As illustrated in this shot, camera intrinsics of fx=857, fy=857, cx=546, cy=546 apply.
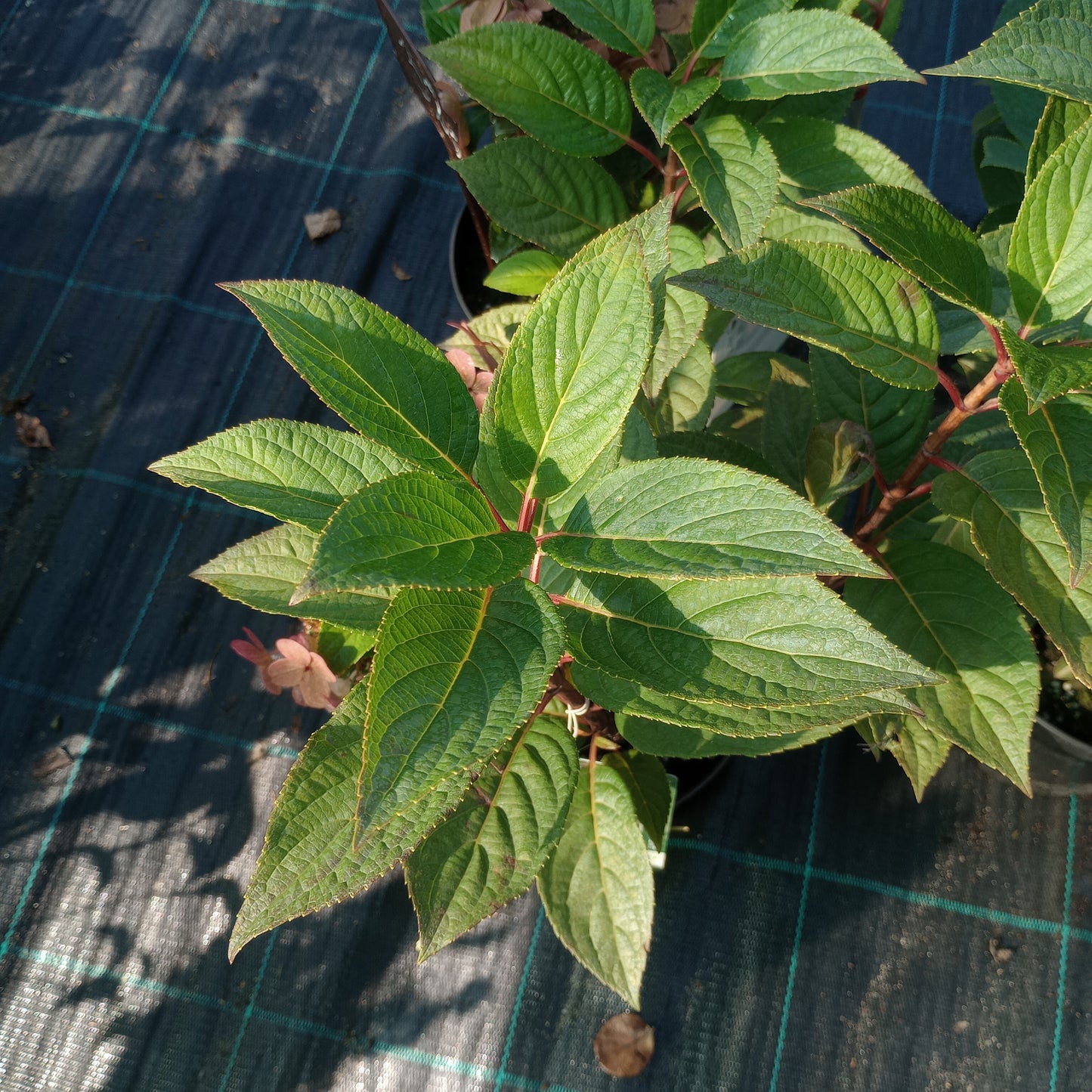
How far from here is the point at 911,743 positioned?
4.12 ft

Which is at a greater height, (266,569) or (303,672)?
(266,569)

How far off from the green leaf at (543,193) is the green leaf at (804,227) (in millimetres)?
243

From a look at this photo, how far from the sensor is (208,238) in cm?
238

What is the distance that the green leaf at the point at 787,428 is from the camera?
128 cm

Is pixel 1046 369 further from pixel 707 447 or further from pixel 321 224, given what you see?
pixel 321 224

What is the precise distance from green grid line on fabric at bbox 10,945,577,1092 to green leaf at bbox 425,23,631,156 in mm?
1645

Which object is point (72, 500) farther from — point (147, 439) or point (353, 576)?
point (353, 576)

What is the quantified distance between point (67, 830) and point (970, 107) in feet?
9.88

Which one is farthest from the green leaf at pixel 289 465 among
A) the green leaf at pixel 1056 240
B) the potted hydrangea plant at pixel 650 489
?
the green leaf at pixel 1056 240

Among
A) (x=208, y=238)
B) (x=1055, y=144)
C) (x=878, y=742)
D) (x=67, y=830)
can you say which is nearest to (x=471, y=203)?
(x=208, y=238)

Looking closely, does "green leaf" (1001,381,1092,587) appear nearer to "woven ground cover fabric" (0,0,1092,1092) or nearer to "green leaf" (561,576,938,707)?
"green leaf" (561,576,938,707)

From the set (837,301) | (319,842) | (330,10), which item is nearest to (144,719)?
(319,842)

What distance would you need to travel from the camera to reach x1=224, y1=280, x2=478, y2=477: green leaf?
0.75 m

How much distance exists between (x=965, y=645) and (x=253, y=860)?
144cm
